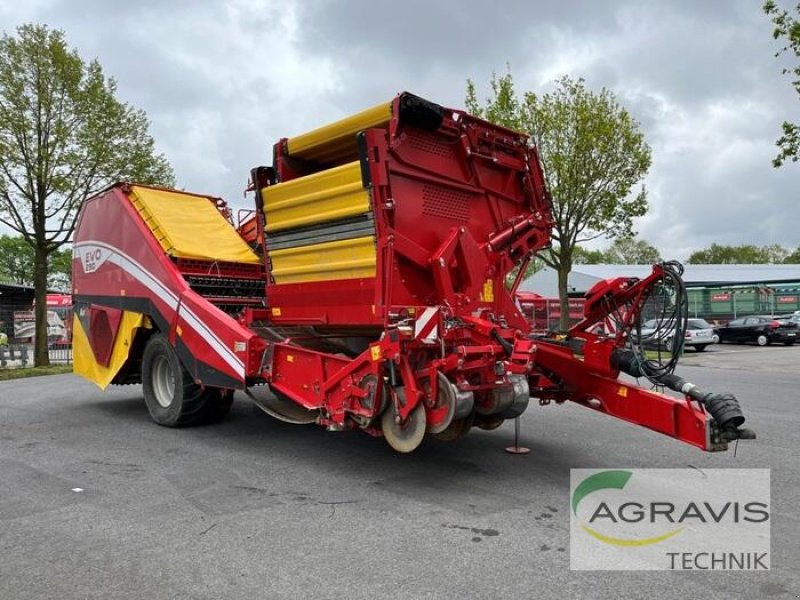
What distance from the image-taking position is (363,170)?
5551 mm

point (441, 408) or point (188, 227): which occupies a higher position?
point (188, 227)

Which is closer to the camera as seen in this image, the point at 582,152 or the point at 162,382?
the point at 162,382

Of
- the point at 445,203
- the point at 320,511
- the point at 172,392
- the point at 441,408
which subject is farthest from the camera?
the point at 172,392

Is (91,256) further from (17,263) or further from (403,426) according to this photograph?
(17,263)

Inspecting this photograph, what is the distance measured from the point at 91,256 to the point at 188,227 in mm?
1738

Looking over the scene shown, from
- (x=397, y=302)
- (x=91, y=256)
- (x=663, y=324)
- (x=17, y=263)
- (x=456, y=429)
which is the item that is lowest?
(x=456, y=429)

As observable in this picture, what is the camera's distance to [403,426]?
5410mm

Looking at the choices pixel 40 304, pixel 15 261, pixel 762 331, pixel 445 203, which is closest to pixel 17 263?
pixel 15 261

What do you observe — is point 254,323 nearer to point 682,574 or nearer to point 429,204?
point 429,204

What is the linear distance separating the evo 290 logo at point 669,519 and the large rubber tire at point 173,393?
4.32 meters

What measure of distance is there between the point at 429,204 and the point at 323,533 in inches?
117

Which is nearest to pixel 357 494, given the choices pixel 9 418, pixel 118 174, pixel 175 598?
pixel 175 598

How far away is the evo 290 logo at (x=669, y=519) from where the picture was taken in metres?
3.91

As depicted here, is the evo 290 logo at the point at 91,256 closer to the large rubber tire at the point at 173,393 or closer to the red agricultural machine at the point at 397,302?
the red agricultural machine at the point at 397,302
